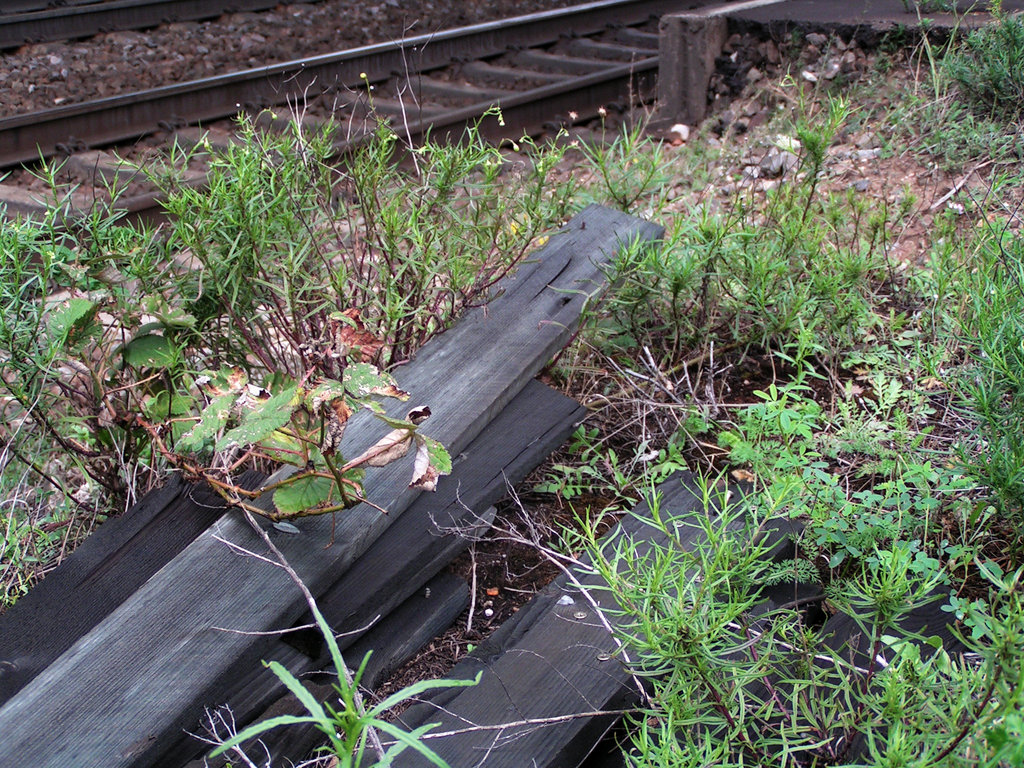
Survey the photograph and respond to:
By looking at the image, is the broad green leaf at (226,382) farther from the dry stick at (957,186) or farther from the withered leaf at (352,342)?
the dry stick at (957,186)

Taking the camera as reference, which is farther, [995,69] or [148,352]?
[995,69]

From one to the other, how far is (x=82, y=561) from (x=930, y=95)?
491 centimetres

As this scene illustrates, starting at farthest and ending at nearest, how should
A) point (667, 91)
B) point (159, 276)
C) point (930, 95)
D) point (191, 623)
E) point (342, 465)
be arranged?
1. point (667, 91)
2. point (930, 95)
3. point (159, 276)
4. point (342, 465)
5. point (191, 623)

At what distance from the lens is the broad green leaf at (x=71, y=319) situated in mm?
2283

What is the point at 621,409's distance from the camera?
10.3 ft

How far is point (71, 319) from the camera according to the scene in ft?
7.50

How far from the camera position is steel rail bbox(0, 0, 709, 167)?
6.09 metres

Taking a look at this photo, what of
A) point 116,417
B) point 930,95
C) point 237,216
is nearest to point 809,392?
point 237,216

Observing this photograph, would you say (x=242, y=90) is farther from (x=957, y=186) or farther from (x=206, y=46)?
(x=957, y=186)

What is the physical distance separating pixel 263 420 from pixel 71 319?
0.68 meters

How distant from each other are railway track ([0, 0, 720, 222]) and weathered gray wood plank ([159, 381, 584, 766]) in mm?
3016

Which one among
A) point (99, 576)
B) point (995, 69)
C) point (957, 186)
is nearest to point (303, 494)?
point (99, 576)

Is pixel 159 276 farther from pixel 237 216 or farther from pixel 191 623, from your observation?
pixel 191 623

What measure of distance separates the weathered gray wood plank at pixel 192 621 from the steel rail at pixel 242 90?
2.99 m
